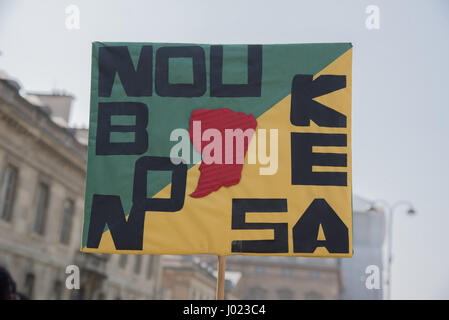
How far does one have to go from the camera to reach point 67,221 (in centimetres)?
3105

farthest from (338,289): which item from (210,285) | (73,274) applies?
(73,274)

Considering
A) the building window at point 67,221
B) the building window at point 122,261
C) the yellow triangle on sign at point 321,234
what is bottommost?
the yellow triangle on sign at point 321,234

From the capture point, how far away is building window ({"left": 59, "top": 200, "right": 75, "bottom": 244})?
30.5 m

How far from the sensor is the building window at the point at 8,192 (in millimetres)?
25156

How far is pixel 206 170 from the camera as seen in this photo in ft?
17.9

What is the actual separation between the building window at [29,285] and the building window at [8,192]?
331cm

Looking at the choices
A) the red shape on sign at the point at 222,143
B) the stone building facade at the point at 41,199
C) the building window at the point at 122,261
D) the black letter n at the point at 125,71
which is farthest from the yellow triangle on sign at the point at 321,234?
the building window at the point at 122,261

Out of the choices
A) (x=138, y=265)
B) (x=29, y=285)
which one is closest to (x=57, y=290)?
(x=29, y=285)

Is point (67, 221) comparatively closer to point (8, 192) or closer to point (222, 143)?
point (8, 192)

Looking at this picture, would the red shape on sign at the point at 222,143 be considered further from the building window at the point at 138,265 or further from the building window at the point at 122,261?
the building window at the point at 138,265

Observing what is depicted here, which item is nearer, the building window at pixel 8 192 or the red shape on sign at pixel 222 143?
the red shape on sign at pixel 222 143

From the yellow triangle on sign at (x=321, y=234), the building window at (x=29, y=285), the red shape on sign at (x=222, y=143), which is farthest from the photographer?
the building window at (x=29, y=285)
